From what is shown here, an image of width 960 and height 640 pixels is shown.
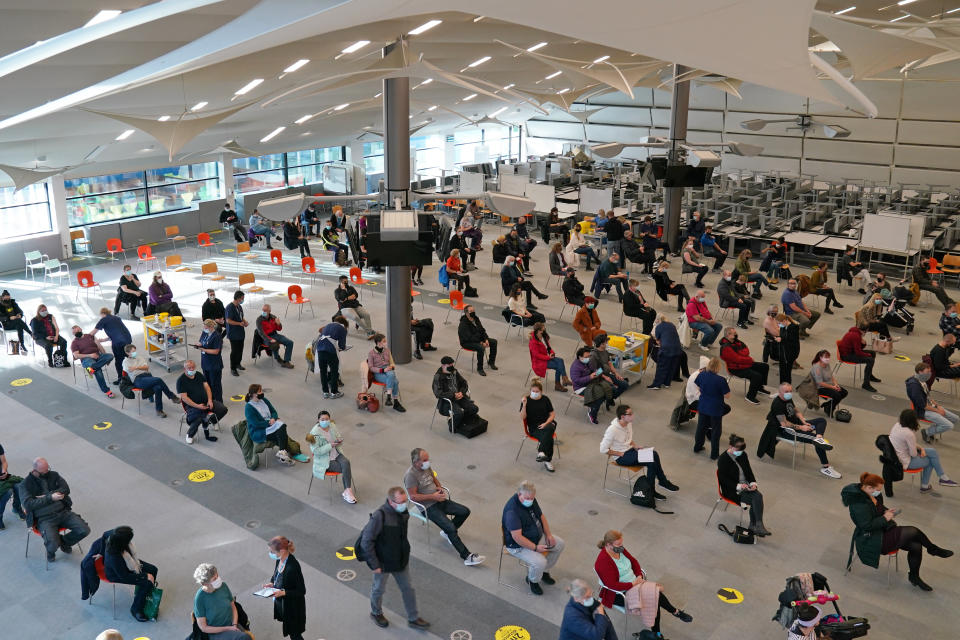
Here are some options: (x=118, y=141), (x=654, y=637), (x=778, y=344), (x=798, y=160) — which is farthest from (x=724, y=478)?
(x=798, y=160)

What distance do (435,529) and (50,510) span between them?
392 centimetres

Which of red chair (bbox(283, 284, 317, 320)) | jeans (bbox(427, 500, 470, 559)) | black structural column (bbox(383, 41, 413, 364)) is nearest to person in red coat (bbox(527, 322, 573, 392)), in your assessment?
black structural column (bbox(383, 41, 413, 364))

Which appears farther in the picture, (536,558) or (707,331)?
(707,331)

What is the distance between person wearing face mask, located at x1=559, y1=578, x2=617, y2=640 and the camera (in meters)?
6.11

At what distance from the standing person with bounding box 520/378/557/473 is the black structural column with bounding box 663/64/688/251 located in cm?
1217

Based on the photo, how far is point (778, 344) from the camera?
12805 mm

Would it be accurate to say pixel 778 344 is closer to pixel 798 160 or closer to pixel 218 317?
pixel 218 317

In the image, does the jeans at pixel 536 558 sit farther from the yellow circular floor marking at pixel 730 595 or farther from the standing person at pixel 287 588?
the standing person at pixel 287 588

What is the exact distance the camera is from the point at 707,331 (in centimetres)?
1434

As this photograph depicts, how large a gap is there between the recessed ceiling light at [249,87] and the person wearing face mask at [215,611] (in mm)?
9015

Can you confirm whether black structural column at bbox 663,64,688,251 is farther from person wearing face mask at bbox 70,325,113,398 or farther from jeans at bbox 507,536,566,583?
jeans at bbox 507,536,566,583

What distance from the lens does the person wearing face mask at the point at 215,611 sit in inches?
250

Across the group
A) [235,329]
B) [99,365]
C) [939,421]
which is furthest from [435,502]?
[939,421]

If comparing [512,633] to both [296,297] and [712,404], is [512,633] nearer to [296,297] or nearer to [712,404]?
[712,404]
